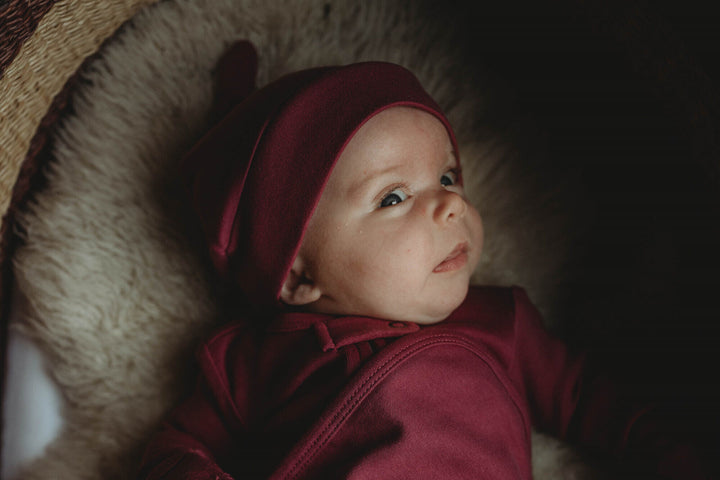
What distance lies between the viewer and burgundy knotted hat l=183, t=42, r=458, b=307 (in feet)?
2.48

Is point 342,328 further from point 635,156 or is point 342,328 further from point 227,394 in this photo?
point 635,156

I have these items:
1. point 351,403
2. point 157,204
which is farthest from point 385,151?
point 157,204

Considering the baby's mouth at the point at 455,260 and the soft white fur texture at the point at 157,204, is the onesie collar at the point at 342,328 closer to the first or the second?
the baby's mouth at the point at 455,260

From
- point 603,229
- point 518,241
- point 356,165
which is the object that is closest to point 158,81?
point 356,165

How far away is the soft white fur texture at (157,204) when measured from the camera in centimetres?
93

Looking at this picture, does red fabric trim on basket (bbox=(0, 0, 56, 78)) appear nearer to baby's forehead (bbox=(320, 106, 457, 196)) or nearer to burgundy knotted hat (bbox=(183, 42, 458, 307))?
burgundy knotted hat (bbox=(183, 42, 458, 307))

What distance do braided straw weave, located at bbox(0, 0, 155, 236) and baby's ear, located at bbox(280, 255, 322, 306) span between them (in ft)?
1.41

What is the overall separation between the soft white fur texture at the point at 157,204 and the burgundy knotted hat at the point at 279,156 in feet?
0.54

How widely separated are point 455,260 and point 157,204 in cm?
49

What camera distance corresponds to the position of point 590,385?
33.7 inches

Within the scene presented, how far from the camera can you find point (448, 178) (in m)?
0.83

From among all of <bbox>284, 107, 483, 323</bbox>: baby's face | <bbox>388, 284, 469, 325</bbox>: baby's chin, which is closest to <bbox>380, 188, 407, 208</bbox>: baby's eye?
<bbox>284, 107, 483, 323</bbox>: baby's face

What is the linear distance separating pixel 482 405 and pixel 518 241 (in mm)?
326

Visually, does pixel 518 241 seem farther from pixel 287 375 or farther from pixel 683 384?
pixel 287 375
